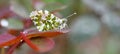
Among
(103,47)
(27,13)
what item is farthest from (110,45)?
(27,13)

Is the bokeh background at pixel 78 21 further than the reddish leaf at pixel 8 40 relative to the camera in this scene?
Yes

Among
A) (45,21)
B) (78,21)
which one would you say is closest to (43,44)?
(45,21)

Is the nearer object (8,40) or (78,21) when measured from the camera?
(8,40)

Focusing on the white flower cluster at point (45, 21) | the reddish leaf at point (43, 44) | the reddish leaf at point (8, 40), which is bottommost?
the reddish leaf at point (43, 44)

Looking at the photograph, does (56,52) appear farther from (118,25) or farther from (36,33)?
(36,33)

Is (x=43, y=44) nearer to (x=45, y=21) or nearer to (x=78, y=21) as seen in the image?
(x=45, y=21)
